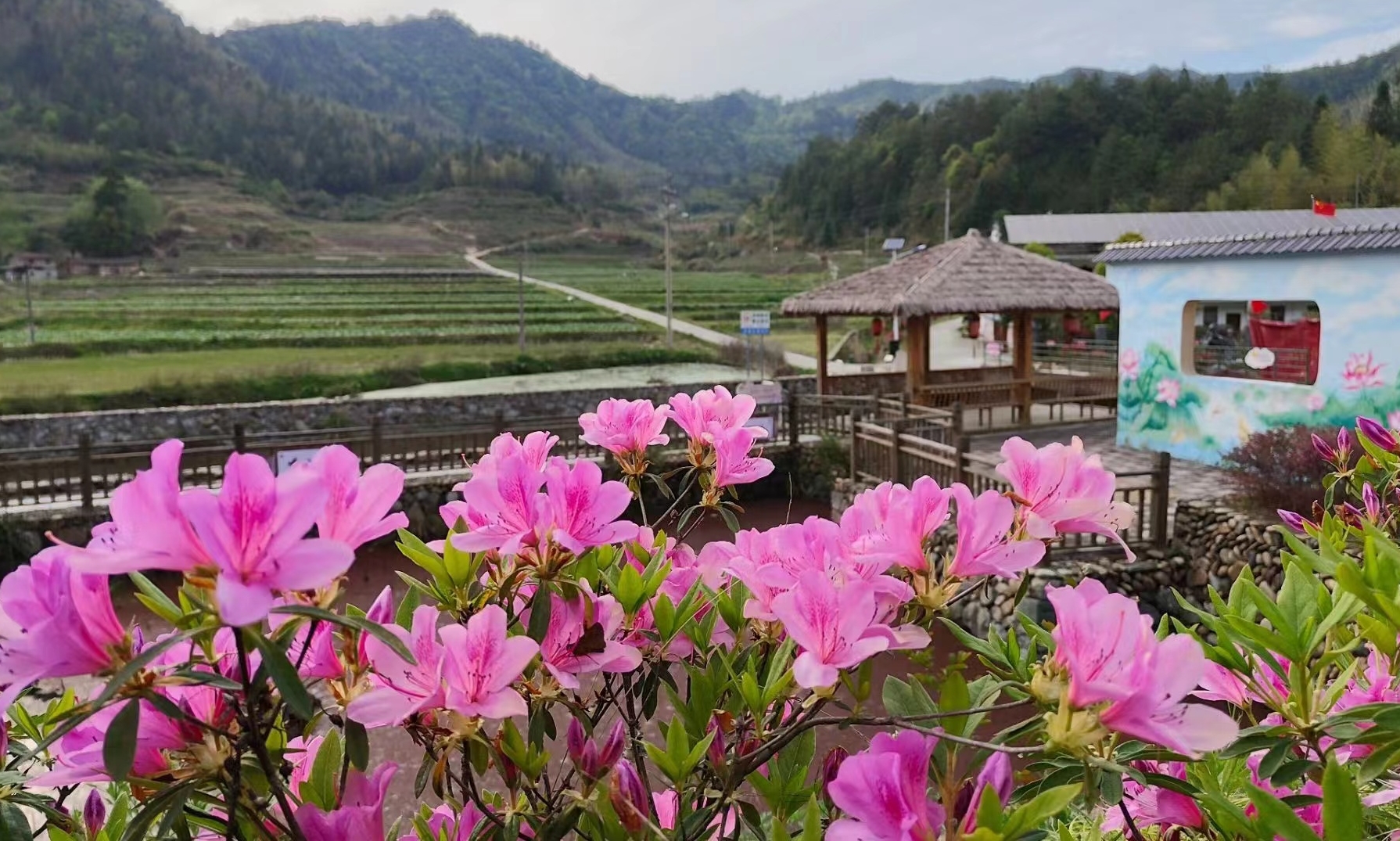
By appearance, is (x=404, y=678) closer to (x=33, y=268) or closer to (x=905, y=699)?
(x=905, y=699)

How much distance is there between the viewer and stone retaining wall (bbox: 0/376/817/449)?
1233 cm

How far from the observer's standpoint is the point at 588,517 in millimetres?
848

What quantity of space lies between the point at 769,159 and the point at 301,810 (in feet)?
531

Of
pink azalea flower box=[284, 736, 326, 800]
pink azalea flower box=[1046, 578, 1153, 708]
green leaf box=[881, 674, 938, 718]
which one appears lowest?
pink azalea flower box=[284, 736, 326, 800]

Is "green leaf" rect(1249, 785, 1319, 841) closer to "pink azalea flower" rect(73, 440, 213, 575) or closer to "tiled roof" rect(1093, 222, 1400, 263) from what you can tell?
"pink azalea flower" rect(73, 440, 213, 575)

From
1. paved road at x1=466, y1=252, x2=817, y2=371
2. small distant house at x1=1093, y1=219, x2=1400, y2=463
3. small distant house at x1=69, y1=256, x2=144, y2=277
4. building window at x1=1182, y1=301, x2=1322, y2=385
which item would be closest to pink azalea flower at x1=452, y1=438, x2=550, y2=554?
small distant house at x1=1093, y1=219, x2=1400, y2=463

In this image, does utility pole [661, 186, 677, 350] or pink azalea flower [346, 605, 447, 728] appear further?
utility pole [661, 186, 677, 350]

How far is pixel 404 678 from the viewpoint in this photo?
733mm

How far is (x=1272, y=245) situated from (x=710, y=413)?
850 cm

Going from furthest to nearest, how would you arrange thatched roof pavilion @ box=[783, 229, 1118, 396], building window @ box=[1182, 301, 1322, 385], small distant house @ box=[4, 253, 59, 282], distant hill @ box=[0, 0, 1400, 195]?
1. distant hill @ box=[0, 0, 1400, 195]
2. small distant house @ box=[4, 253, 59, 282]
3. thatched roof pavilion @ box=[783, 229, 1118, 396]
4. building window @ box=[1182, 301, 1322, 385]

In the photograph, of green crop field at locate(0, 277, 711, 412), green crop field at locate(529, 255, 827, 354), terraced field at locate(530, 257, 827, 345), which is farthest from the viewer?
terraced field at locate(530, 257, 827, 345)

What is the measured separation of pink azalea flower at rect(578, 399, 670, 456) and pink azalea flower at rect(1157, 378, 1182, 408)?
9.00 meters

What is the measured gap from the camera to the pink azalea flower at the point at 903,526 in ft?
2.71

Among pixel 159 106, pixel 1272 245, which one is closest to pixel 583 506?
pixel 1272 245
